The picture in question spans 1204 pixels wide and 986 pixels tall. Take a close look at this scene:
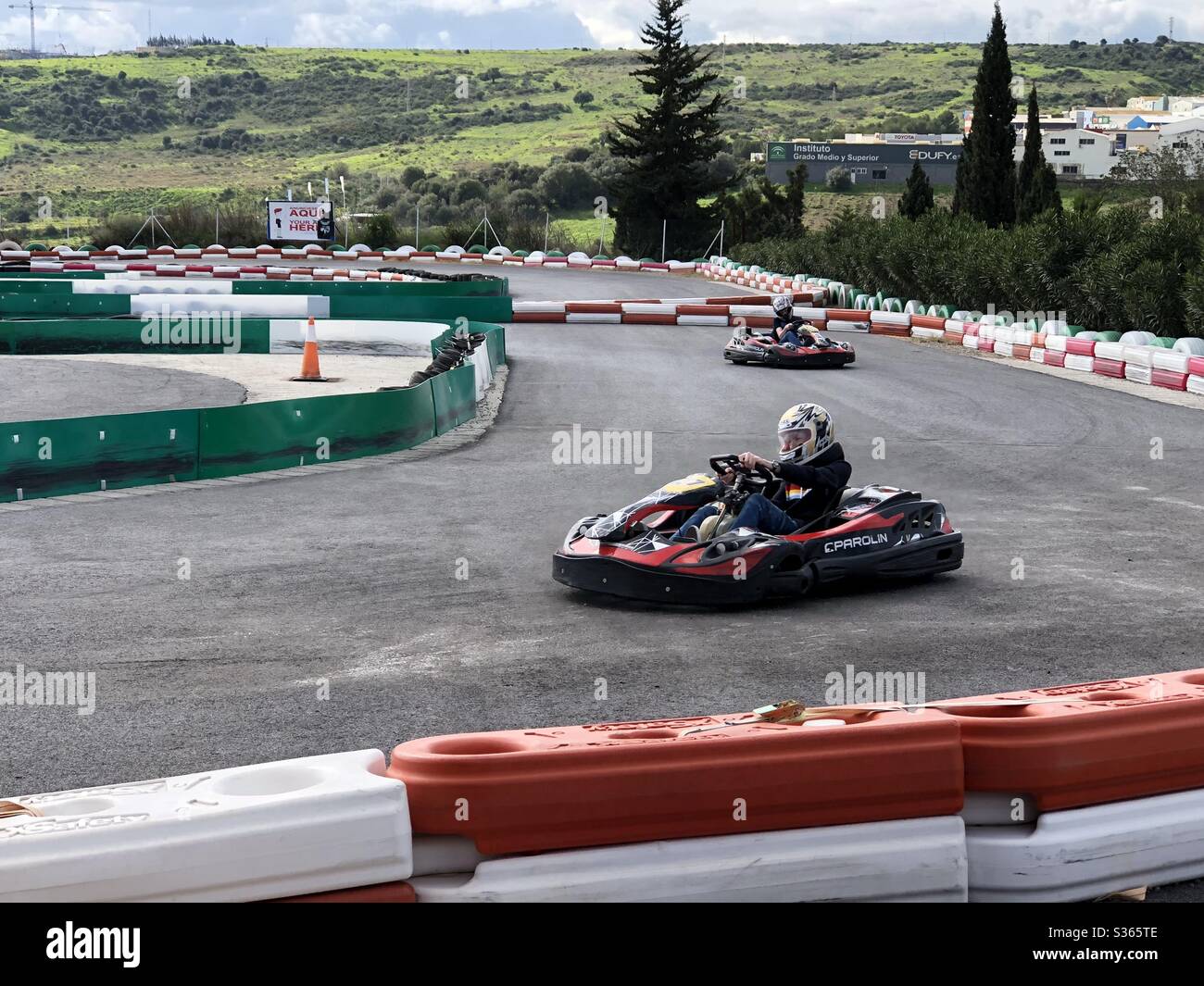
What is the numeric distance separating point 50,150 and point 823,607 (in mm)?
106323

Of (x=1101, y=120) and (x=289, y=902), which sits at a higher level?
(x=1101, y=120)

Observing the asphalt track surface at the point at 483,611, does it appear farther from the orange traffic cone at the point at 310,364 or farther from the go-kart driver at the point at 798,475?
the orange traffic cone at the point at 310,364

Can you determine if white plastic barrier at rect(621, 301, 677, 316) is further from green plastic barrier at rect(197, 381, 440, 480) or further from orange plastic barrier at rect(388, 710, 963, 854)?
orange plastic barrier at rect(388, 710, 963, 854)

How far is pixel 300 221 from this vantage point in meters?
54.3

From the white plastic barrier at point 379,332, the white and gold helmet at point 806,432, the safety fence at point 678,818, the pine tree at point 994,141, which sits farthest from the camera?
the pine tree at point 994,141

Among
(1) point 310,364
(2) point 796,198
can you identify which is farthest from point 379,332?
(2) point 796,198

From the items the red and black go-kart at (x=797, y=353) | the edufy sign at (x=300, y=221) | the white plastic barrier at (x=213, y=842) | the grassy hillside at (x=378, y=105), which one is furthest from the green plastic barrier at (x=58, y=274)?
the grassy hillside at (x=378, y=105)

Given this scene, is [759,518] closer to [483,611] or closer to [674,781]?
[483,611]

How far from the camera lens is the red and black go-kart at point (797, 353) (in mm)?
22625

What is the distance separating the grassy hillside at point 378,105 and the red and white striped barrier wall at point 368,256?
36005mm

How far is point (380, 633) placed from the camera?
751 cm
